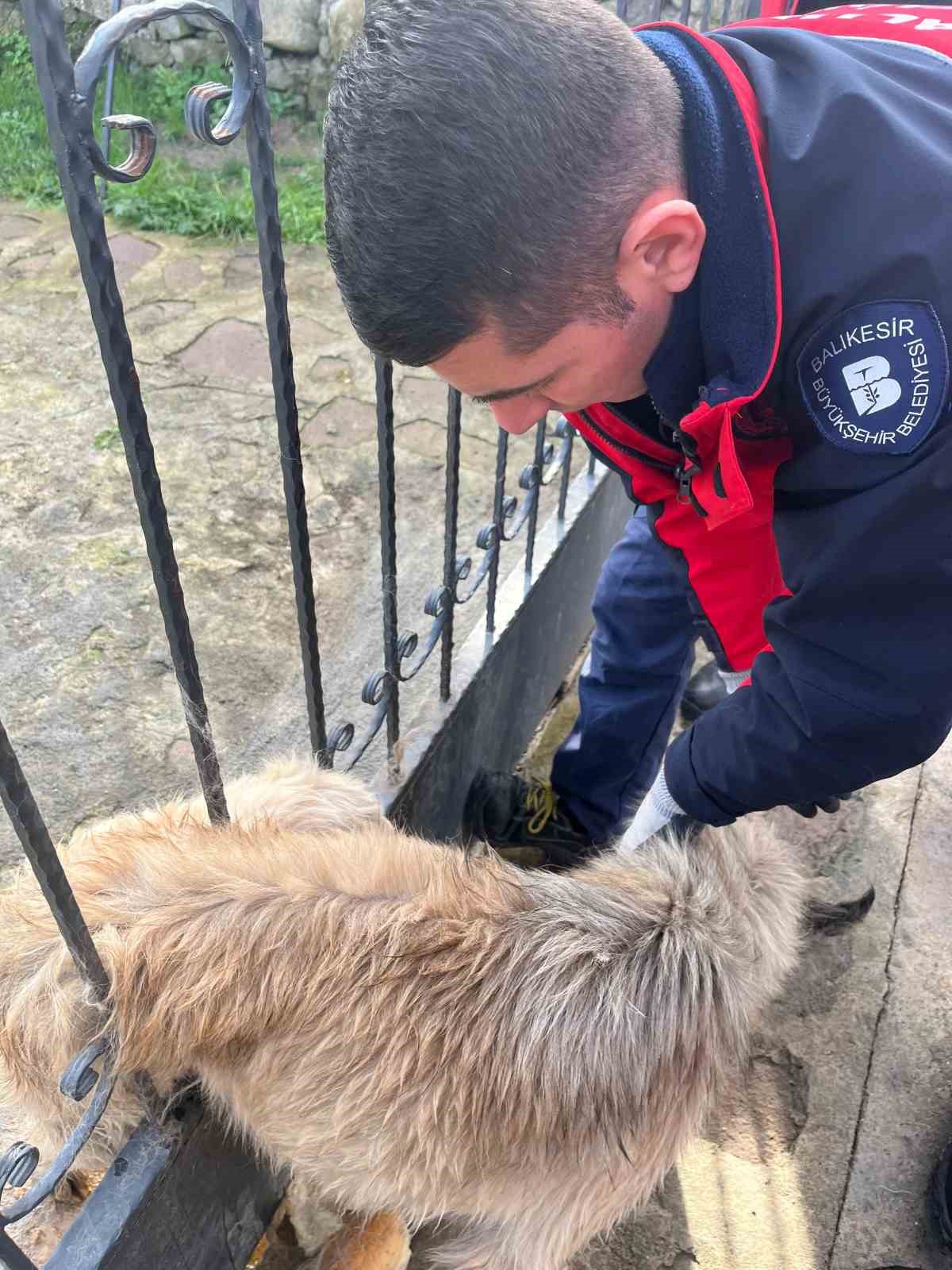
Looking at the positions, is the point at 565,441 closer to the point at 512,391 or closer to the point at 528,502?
the point at 528,502

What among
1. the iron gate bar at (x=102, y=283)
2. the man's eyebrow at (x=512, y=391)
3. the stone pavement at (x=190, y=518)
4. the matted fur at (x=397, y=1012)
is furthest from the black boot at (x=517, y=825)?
the man's eyebrow at (x=512, y=391)

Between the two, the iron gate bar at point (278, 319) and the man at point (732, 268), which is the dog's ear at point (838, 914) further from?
the iron gate bar at point (278, 319)

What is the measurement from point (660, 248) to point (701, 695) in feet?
5.85

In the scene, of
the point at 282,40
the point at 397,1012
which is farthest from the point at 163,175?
the point at 397,1012

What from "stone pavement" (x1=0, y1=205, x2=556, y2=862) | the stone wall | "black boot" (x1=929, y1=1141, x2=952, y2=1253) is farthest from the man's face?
the stone wall

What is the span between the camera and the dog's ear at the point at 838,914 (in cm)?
205

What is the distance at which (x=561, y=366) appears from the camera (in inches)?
43.8

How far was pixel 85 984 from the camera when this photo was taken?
1108 millimetres

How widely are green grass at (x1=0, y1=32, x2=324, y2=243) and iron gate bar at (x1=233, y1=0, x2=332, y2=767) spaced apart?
136 inches

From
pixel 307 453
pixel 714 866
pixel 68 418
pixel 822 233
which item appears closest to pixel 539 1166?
pixel 714 866

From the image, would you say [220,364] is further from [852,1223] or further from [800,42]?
[852,1223]

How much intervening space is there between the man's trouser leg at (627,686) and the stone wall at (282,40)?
4.39 meters

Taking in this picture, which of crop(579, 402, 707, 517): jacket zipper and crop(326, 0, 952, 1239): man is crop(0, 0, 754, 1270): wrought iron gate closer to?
crop(326, 0, 952, 1239): man

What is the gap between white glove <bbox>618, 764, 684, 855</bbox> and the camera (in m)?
1.56
